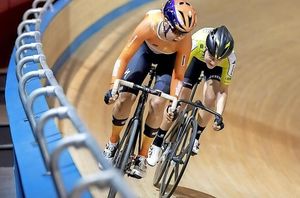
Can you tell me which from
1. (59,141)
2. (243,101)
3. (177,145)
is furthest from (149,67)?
(243,101)

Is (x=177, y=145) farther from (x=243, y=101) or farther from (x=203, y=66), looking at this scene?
(x=243, y=101)

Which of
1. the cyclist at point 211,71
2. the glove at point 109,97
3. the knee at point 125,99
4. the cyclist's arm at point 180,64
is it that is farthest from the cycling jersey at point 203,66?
the glove at point 109,97

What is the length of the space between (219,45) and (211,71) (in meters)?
0.45

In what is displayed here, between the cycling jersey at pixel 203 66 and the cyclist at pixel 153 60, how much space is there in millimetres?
435

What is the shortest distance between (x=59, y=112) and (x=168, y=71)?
166 centimetres

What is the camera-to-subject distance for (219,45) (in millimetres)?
3303

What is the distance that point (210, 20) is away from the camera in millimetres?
7336

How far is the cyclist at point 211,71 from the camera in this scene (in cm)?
334

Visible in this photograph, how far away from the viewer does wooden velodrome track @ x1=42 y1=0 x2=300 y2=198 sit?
466 centimetres

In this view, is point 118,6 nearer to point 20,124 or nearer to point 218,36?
point 218,36

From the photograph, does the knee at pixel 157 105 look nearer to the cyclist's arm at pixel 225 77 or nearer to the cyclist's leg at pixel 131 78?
the cyclist's leg at pixel 131 78

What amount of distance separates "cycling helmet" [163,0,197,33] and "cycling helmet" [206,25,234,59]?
1.29 feet

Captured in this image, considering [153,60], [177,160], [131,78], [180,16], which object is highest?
[180,16]

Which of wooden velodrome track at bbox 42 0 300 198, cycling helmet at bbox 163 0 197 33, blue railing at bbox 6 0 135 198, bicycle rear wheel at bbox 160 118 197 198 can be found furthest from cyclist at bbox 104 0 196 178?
wooden velodrome track at bbox 42 0 300 198
